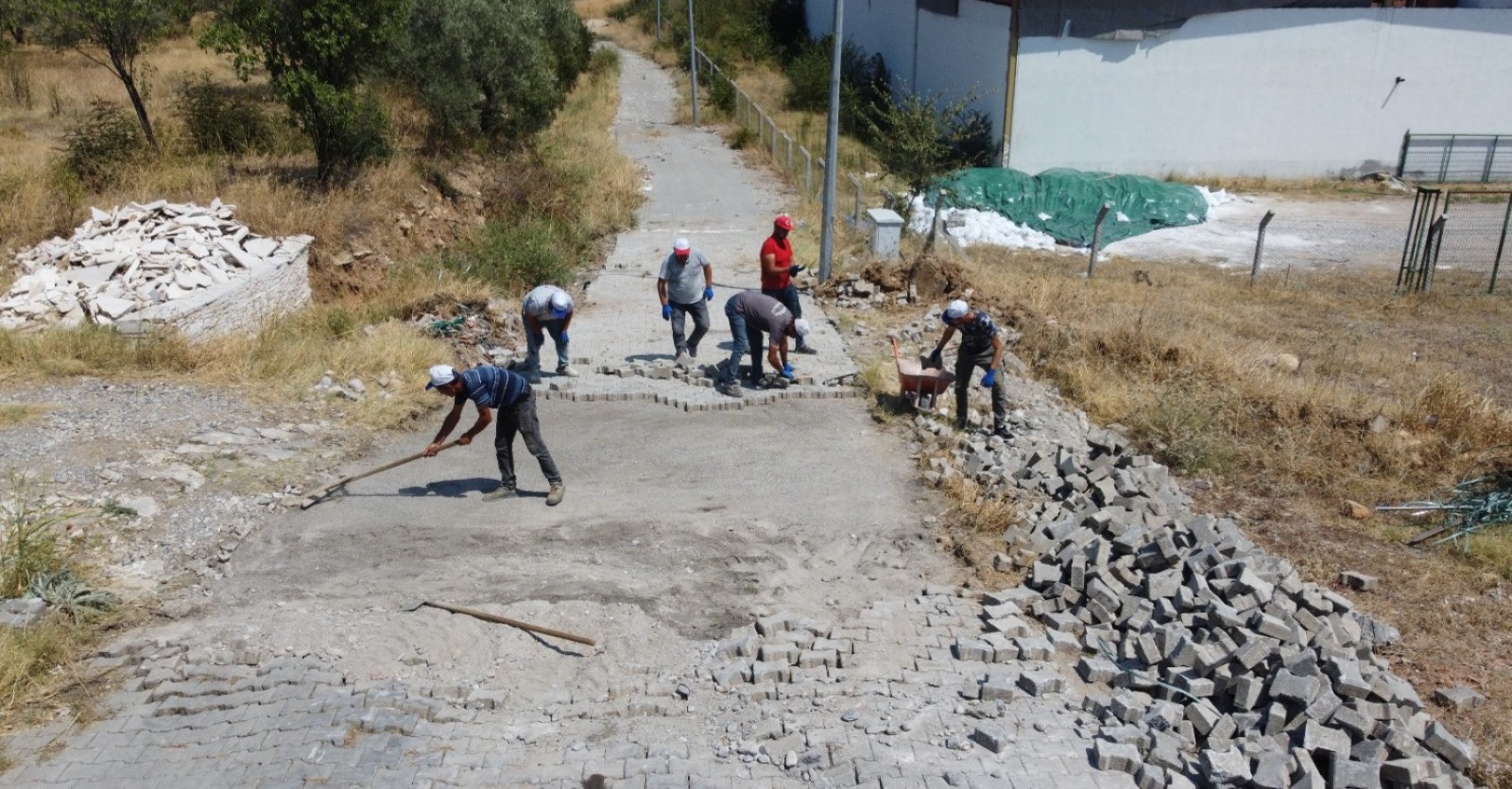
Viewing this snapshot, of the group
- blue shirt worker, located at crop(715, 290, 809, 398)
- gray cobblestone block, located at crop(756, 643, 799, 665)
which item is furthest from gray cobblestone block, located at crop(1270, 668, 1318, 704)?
blue shirt worker, located at crop(715, 290, 809, 398)

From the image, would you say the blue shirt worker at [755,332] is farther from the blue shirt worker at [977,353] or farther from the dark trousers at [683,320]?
the blue shirt worker at [977,353]

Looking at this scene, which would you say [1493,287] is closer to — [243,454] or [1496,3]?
[1496,3]

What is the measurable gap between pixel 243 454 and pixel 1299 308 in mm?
13268

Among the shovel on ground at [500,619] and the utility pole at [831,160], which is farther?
the utility pole at [831,160]

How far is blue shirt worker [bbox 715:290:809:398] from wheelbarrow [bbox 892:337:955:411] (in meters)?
1.17

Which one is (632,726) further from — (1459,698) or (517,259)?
(517,259)

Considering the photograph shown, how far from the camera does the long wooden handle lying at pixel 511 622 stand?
6.61m

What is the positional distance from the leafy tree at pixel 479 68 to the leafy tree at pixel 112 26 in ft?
12.0

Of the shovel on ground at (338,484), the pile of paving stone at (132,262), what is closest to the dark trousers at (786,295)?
the shovel on ground at (338,484)

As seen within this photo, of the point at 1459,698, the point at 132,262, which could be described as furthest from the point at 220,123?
the point at 1459,698

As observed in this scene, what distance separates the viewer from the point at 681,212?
18906 mm

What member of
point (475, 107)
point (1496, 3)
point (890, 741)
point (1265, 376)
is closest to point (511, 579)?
point (890, 741)

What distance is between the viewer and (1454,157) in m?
24.7

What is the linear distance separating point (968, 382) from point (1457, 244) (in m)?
14.2
